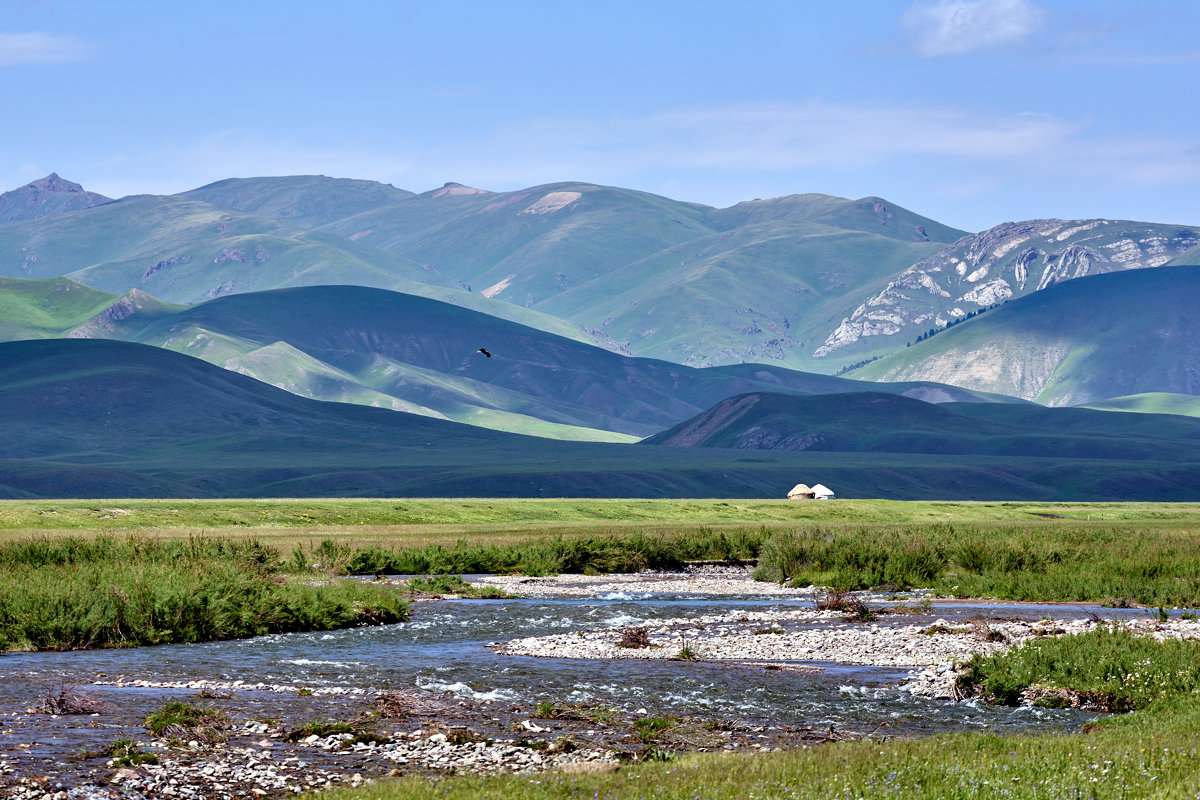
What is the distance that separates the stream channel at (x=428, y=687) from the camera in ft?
78.4

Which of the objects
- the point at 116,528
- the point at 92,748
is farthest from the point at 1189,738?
the point at 116,528

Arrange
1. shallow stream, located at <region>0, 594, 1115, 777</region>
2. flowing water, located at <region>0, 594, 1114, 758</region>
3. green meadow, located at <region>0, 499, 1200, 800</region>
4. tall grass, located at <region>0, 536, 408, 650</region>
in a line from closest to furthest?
green meadow, located at <region>0, 499, 1200, 800</region>, shallow stream, located at <region>0, 594, 1115, 777</region>, flowing water, located at <region>0, 594, 1114, 758</region>, tall grass, located at <region>0, 536, 408, 650</region>

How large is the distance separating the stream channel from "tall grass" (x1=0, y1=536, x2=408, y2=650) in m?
1.23

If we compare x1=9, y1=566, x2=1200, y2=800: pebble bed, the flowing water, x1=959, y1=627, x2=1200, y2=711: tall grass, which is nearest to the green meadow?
x1=959, y1=627, x2=1200, y2=711: tall grass

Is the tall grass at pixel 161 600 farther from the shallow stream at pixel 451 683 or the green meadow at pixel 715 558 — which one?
the shallow stream at pixel 451 683

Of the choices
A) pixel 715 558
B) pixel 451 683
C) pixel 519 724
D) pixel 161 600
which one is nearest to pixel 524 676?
pixel 451 683

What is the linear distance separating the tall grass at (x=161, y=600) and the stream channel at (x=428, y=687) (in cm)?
123

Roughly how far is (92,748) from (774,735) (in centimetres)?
1163

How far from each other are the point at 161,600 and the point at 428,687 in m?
12.2

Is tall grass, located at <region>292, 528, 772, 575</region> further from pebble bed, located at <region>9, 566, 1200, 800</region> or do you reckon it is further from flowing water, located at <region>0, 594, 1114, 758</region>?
pebble bed, located at <region>9, 566, 1200, 800</region>

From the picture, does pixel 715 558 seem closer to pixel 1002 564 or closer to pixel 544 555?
pixel 544 555

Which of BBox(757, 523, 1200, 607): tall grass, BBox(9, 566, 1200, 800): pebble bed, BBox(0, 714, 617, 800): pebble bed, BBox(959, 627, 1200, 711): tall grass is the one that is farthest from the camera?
BBox(757, 523, 1200, 607): tall grass

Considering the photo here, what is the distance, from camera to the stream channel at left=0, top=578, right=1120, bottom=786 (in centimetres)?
2389

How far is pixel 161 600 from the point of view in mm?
36875
